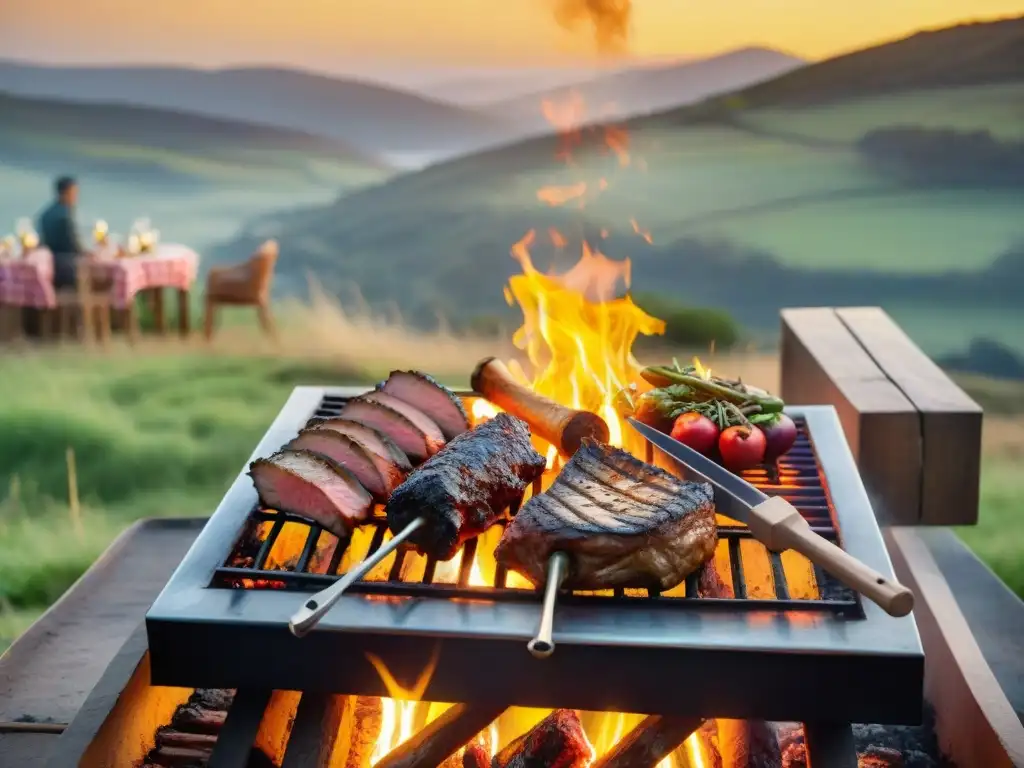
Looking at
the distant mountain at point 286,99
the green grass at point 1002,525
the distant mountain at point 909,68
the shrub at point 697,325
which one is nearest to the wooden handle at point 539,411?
the green grass at point 1002,525

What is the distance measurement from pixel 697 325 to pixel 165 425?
648 cm

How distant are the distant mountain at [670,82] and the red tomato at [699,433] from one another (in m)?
11.4

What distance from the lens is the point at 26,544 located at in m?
6.05

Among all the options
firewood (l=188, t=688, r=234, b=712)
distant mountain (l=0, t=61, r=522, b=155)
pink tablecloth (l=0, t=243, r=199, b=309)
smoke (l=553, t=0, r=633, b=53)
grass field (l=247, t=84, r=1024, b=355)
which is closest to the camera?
firewood (l=188, t=688, r=234, b=712)

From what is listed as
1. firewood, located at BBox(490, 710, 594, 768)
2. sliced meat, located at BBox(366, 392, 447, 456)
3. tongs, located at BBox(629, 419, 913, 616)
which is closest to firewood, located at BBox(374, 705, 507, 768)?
firewood, located at BBox(490, 710, 594, 768)

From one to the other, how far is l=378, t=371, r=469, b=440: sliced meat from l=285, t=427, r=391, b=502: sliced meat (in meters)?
0.49

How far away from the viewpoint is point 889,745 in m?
3.49

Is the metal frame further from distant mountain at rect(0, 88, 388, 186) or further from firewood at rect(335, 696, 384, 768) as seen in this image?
Answer: distant mountain at rect(0, 88, 388, 186)

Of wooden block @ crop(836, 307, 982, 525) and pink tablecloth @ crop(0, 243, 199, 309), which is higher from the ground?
pink tablecloth @ crop(0, 243, 199, 309)

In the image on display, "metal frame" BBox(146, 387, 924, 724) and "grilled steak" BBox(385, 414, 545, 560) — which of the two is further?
"grilled steak" BBox(385, 414, 545, 560)

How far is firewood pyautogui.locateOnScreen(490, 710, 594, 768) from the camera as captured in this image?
284cm

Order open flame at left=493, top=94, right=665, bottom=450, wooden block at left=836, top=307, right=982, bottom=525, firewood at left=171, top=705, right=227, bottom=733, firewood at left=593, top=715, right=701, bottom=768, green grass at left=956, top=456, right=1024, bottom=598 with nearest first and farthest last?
firewood at left=593, top=715, right=701, bottom=768, firewood at left=171, top=705, right=227, bottom=733, open flame at left=493, top=94, right=665, bottom=450, wooden block at left=836, top=307, right=982, bottom=525, green grass at left=956, top=456, right=1024, bottom=598

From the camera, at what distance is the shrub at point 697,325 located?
39.7ft

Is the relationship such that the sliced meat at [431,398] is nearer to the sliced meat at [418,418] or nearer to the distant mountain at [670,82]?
the sliced meat at [418,418]
